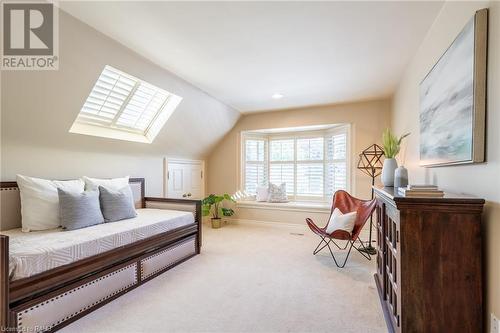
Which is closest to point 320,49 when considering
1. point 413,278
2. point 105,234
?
point 413,278

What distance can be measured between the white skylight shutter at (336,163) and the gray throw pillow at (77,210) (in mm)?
3902

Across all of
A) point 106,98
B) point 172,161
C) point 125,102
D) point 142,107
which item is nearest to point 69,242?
point 106,98

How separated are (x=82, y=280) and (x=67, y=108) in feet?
5.67

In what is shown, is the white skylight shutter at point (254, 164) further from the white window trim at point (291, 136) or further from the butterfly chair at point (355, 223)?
the butterfly chair at point (355, 223)

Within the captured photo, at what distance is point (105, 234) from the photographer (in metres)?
2.13

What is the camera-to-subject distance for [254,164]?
5.34 m

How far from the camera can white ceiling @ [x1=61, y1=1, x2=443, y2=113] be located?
1832 millimetres

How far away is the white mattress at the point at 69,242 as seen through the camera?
159 centimetres

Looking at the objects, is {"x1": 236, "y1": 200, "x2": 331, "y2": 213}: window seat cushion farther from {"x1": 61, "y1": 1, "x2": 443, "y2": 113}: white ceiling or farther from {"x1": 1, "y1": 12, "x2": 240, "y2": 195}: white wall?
{"x1": 1, "y1": 12, "x2": 240, "y2": 195}: white wall

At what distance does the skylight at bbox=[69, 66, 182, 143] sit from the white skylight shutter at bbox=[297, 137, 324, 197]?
2.78 meters

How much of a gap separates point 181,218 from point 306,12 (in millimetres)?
2548

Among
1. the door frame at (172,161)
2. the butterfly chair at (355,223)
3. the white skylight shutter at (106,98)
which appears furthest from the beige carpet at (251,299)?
the white skylight shutter at (106,98)

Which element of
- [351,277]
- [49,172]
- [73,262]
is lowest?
[351,277]

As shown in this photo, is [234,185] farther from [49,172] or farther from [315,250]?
[49,172]
